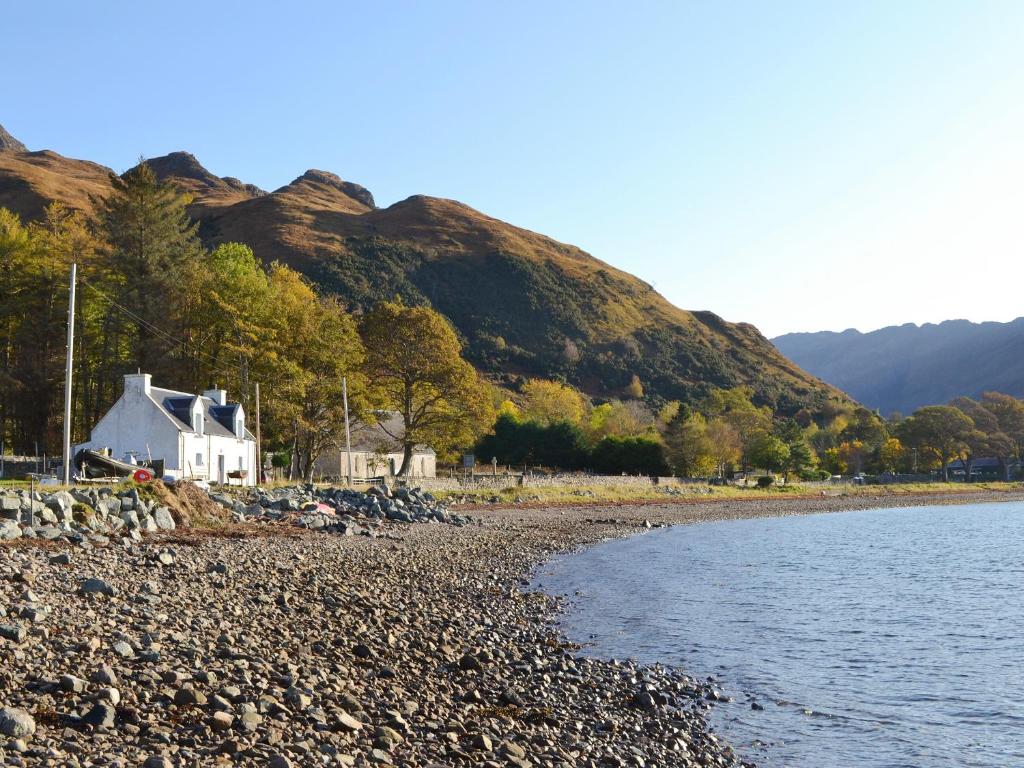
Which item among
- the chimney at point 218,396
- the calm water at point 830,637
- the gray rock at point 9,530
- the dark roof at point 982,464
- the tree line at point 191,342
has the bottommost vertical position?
the calm water at point 830,637

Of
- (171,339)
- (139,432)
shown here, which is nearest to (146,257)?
(171,339)

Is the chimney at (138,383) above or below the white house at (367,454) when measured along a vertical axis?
above

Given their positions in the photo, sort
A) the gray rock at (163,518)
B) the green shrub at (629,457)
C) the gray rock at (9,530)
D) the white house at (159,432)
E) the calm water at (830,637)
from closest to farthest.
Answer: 1. the calm water at (830,637)
2. the gray rock at (9,530)
3. the gray rock at (163,518)
4. the white house at (159,432)
5. the green shrub at (629,457)

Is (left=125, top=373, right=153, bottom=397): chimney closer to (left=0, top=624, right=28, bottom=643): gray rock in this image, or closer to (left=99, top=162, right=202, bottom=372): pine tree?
(left=99, top=162, right=202, bottom=372): pine tree

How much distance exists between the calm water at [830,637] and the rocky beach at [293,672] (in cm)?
136

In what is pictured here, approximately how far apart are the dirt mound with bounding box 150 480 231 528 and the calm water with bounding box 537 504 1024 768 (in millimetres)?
11674

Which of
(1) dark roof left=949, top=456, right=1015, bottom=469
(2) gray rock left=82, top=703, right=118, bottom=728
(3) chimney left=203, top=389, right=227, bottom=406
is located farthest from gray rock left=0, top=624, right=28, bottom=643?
(1) dark roof left=949, top=456, right=1015, bottom=469

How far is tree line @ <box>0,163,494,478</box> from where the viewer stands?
190 ft

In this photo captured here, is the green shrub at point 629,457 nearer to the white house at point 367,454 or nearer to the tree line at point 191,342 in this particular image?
the white house at point 367,454

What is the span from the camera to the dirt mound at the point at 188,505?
94.2 feet

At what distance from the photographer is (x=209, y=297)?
190 ft

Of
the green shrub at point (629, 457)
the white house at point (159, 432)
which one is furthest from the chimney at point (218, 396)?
the green shrub at point (629, 457)

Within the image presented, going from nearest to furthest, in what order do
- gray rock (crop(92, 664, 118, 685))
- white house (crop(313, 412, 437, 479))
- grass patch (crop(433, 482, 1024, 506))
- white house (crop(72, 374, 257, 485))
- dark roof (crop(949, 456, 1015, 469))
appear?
gray rock (crop(92, 664, 118, 685)) < white house (crop(72, 374, 257, 485)) < grass patch (crop(433, 482, 1024, 506)) < white house (crop(313, 412, 437, 479)) < dark roof (crop(949, 456, 1015, 469))

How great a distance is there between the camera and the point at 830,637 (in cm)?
2031
